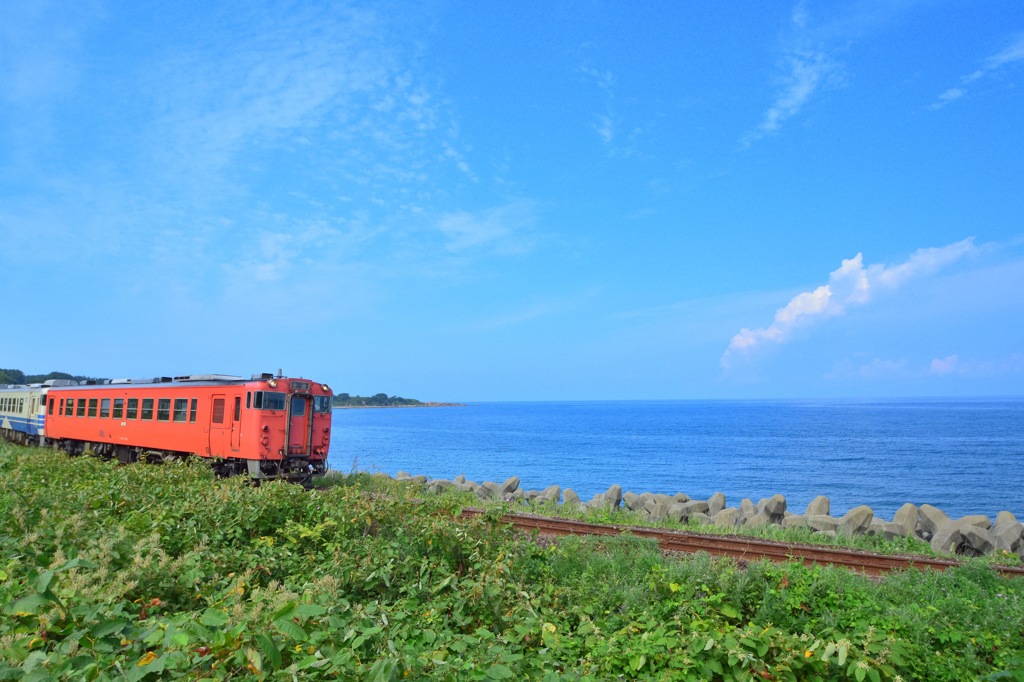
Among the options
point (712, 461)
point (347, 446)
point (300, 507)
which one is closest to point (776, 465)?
point (712, 461)

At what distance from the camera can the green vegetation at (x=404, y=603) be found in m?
3.56

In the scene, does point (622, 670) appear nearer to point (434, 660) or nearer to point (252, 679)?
point (434, 660)

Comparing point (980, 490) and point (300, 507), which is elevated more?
point (300, 507)

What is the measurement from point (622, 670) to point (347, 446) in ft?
223

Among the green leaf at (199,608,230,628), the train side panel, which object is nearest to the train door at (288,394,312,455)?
the green leaf at (199,608,230,628)

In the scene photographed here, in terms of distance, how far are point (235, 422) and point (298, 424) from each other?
1.63 m

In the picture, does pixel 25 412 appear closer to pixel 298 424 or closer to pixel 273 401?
pixel 298 424

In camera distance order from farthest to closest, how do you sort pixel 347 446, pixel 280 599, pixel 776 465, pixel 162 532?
pixel 347 446, pixel 776 465, pixel 162 532, pixel 280 599

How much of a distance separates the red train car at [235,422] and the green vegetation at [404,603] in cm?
783

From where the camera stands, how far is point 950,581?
8.23 m

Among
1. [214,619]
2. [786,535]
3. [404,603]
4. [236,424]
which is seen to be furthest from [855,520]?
[236,424]

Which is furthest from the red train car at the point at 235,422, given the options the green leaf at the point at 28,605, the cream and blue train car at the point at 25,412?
the green leaf at the point at 28,605

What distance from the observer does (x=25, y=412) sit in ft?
105

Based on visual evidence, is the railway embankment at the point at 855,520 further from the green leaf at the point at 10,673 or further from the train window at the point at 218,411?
the green leaf at the point at 10,673
